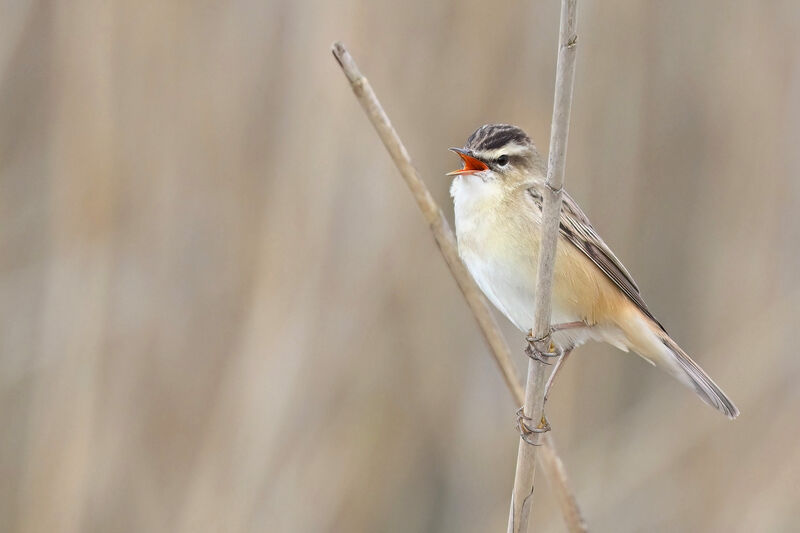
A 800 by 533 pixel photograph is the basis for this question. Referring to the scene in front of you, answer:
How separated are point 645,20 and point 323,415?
2.10 meters

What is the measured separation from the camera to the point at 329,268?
3.54m

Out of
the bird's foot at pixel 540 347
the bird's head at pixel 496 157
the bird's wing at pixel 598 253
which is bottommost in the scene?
the bird's foot at pixel 540 347

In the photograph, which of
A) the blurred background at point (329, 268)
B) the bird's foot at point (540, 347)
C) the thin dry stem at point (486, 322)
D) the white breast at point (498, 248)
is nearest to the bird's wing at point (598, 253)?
the white breast at point (498, 248)

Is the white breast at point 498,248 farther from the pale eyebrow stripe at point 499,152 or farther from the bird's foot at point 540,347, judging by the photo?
the bird's foot at point 540,347

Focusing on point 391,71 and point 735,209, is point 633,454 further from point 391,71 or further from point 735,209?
point 391,71

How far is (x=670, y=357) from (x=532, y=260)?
0.50 m

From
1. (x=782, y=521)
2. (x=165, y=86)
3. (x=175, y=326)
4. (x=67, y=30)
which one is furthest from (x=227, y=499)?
(x=782, y=521)

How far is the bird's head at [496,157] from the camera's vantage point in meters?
2.54

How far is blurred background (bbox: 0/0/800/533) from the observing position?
343cm

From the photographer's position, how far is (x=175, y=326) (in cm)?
368

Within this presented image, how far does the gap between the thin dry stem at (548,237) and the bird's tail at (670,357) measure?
0.71m

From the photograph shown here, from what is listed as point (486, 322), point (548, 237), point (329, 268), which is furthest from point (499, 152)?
point (329, 268)

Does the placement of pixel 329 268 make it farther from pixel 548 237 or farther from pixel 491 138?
pixel 548 237

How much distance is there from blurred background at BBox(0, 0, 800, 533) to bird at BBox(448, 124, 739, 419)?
3.22 feet
